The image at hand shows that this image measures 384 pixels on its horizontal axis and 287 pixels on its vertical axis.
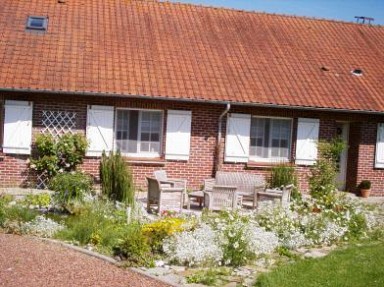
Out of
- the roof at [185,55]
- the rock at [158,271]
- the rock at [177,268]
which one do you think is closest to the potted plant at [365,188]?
the roof at [185,55]

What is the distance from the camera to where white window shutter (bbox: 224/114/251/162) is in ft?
47.0

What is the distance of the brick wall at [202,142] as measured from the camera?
13211 millimetres

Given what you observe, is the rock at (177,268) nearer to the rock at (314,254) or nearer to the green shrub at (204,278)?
the green shrub at (204,278)

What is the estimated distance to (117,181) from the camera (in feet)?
36.8

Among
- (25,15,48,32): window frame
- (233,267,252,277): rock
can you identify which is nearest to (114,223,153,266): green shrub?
(233,267,252,277): rock

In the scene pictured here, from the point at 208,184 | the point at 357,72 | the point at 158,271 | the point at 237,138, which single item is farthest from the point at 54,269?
the point at 357,72

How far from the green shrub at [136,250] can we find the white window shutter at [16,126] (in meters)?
6.49

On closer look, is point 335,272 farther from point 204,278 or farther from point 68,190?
point 68,190

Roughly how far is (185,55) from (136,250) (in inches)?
360

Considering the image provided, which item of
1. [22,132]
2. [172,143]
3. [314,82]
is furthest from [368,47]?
[22,132]

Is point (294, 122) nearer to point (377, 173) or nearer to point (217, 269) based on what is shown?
point (377, 173)

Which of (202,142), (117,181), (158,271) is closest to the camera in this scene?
(158,271)

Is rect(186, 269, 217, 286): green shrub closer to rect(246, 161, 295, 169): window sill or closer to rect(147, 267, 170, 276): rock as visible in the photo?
rect(147, 267, 170, 276): rock

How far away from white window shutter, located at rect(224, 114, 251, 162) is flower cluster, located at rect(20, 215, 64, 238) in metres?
6.65
